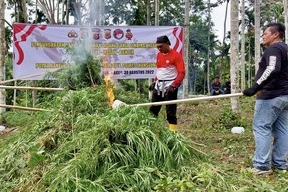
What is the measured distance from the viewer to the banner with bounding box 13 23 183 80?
9555 millimetres

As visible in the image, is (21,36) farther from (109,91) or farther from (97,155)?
(97,155)

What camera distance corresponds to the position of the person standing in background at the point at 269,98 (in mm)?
4605

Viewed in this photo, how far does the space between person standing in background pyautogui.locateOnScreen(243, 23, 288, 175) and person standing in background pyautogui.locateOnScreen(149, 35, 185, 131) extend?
64.5 inches

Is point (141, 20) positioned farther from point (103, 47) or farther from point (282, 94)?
point (282, 94)

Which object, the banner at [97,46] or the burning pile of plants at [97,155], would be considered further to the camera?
the banner at [97,46]

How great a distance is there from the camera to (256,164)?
4719 mm

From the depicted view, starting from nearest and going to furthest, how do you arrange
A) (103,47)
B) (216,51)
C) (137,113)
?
(137,113)
(103,47)
(216,51)

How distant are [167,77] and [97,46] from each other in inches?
159

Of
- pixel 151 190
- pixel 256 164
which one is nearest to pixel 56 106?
pixel 151 190

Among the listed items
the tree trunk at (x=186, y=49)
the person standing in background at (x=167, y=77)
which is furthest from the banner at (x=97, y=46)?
the person standing in background at (x=167, y=77)

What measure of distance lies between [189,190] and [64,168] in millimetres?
1051

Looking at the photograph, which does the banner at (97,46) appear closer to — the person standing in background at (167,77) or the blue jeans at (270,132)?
the person standing in background at (167,77)

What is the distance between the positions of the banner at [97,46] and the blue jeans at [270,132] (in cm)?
530

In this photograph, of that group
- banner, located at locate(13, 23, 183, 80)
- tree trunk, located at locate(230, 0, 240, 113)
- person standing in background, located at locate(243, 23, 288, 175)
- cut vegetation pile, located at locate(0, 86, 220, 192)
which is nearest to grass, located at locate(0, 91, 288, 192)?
cut vegetation pile, located at locate(0, 86, 220, 192)
